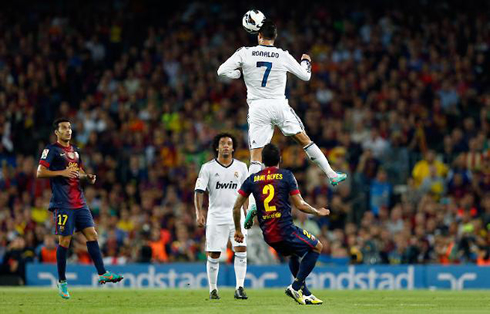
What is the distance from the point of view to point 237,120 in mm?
27578

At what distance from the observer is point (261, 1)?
3188 cm

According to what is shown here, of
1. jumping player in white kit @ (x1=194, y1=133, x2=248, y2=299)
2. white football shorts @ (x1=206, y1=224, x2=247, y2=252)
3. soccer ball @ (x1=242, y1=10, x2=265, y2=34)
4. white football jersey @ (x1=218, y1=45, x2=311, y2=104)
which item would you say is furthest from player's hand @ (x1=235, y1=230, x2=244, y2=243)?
soccer ball @ (x1=242, y1=10, x2=265, y2=34)

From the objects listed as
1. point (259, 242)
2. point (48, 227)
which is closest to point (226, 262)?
point (259, 242)

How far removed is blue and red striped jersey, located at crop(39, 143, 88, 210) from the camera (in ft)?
50.4

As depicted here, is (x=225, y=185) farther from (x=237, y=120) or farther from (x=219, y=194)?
(x=237, y=120)

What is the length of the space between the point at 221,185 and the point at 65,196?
2.39 meters

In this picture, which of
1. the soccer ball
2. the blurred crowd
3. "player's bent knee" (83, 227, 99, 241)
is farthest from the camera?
the blurred crowd

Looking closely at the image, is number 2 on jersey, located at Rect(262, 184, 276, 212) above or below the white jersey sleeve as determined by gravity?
below

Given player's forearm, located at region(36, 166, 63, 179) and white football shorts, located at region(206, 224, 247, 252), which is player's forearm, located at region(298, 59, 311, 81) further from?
player's forearm, located at region(36, 166, 63, 179)

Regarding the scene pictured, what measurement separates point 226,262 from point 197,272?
0.92 m

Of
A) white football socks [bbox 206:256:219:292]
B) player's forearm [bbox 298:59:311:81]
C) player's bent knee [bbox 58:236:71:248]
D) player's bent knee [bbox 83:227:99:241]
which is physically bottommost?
white football socks [bbox 206:256:219:292]

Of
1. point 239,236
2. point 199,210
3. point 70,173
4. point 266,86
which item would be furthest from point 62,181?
point 266,86

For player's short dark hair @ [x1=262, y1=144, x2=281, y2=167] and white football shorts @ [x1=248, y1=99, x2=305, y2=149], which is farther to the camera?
white football shorts @ [x1=248, y1=99, x2=305, y2=149]

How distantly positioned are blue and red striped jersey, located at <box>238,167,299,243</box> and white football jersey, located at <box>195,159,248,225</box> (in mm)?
2085
